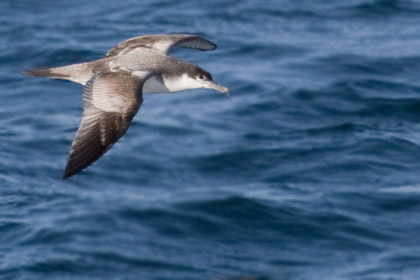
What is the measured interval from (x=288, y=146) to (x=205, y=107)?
176 cm

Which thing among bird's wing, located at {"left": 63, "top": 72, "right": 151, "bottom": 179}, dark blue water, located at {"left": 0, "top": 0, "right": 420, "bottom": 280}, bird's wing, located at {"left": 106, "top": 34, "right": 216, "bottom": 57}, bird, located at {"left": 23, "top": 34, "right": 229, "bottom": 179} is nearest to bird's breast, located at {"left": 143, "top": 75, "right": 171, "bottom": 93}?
bird, located at {"left": 23, "top": 34, "right": 229, "bottom": 179}

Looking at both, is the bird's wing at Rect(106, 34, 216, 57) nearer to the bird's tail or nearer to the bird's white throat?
the bird's tail

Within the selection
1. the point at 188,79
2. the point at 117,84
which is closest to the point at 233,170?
the point at 188,79

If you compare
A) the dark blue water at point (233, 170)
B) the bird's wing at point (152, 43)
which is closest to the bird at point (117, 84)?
the bird's wing at point (152, 43)

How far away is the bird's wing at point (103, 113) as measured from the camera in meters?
8.78

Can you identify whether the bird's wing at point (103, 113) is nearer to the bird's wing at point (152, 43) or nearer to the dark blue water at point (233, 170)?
the bird's wing at point (152, 43)

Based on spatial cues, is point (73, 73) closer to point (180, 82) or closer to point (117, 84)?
point (117, 84)

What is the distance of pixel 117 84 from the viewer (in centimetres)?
940

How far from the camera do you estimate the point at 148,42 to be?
11297 mm

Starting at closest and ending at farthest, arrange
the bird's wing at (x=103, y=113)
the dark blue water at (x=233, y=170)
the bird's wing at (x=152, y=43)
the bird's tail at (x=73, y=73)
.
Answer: the bird's wing at (x=103, y=113), the bird's tail at (x=73, y=73), the bird's wing at (x=152, y=43), the dark blue water at (x=233, y=170)

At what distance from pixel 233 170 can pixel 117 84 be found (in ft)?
22.6

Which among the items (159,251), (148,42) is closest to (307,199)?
(159,251)

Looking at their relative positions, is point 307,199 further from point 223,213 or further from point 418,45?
point 418,45

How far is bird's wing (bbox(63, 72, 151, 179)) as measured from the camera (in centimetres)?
878
